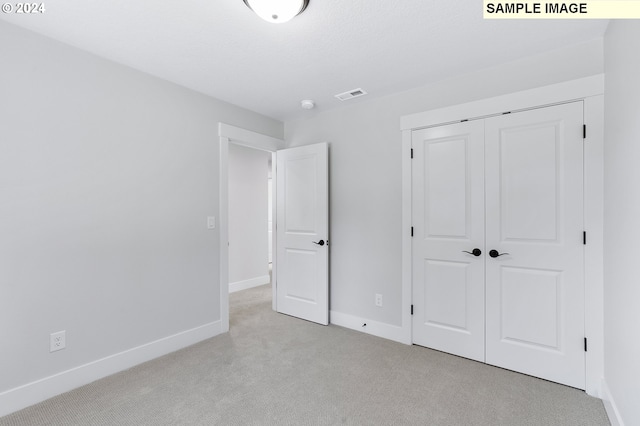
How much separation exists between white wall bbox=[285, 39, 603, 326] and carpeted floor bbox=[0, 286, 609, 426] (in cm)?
60

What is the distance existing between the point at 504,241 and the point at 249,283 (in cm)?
385

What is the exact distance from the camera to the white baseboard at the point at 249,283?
15.6 feet

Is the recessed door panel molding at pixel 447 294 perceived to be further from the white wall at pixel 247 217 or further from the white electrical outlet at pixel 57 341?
the white wall at pixel 247 217

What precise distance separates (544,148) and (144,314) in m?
3.41

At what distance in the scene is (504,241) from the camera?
2.36 meters

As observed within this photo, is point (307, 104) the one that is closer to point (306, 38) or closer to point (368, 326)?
point (306, 38)

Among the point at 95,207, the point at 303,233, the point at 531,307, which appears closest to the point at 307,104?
the point at 303,233

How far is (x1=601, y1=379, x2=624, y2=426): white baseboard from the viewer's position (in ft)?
5.37

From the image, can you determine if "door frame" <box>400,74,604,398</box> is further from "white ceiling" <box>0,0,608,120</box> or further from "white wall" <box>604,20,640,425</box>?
"white ceiling" <box>0,0,608,120</box>

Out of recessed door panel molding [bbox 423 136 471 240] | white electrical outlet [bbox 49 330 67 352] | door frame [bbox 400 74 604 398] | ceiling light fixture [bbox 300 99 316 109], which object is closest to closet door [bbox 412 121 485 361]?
recessed door panel molding [bbox 423 136 471 240]

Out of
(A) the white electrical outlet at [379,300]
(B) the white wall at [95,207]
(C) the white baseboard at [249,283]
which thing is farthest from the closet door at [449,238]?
(C) the white baseboard at [249,283]

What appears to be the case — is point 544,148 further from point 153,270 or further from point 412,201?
point 153,270

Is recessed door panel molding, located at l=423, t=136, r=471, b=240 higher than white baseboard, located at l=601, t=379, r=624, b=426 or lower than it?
higher

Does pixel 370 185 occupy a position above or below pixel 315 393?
above
